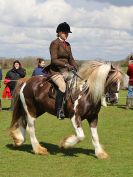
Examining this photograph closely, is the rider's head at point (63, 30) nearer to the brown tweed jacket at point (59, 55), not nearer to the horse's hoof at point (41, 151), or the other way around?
the brown tweed jacket at point (59, 55)

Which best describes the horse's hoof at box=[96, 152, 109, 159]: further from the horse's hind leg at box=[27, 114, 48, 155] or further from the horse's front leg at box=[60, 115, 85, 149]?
the horse's hind leg at box=[27, 114, 48, 155]

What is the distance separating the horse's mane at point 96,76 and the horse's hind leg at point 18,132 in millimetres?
1911

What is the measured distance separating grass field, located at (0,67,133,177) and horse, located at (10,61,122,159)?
11.8 inches

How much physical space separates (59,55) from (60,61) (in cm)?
14

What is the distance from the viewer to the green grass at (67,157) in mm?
7703

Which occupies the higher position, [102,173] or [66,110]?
[66,110]

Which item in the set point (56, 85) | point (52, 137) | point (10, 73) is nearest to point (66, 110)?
point (56, 85)

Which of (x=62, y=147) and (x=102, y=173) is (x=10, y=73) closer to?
(x=62, y=147)

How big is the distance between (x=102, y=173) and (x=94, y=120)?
1.58m

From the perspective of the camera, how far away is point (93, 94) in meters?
8.57

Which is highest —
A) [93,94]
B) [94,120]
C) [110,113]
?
[93,94]

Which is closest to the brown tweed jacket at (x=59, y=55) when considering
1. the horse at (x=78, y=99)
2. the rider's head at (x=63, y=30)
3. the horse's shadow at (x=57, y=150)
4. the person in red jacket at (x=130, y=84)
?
the rider's head at (x=63, y=30)

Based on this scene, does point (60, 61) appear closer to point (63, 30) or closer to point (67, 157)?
point (63, 30)

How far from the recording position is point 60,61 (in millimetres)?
8969
